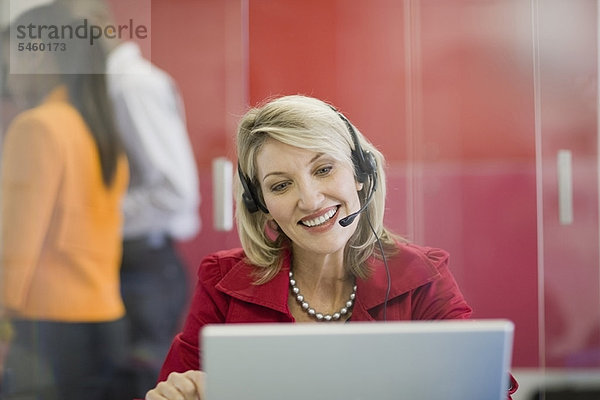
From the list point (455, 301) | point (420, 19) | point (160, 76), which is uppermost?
point (420, 19)

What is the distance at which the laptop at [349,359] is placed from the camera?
97 centimetres

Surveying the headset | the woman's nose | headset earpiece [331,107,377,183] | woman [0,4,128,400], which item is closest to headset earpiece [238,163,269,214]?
the headset

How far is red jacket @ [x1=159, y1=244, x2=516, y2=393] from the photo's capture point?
178cm

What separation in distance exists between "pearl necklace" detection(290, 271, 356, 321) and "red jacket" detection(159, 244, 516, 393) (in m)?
0.02

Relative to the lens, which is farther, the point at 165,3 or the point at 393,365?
the point at 165,3

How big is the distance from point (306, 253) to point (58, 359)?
136cm

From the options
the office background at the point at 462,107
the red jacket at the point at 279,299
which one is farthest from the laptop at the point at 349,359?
the office background at the point at 462,107

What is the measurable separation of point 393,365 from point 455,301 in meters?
0.86

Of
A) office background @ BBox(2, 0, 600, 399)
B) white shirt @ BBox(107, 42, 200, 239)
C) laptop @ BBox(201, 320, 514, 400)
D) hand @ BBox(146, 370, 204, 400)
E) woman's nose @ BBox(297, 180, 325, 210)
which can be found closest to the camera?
laptop @ BBox(201, 320, 514, 400)

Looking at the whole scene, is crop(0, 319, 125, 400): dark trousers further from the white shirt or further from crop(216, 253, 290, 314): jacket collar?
crop(216, 253, 290, 314): jacket collar

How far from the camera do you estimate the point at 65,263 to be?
2.71 metres

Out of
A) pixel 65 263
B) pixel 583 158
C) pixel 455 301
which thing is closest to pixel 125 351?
pixel 65 263

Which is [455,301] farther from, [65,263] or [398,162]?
[65,263]

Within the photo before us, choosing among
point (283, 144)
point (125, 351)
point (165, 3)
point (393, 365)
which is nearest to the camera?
point (393, 365)
